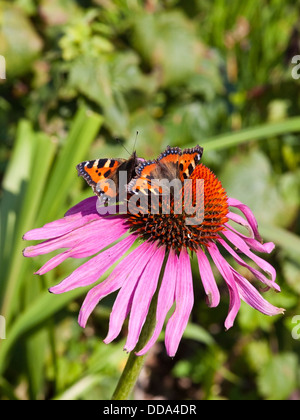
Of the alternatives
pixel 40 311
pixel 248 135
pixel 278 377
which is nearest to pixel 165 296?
pixel 40 311

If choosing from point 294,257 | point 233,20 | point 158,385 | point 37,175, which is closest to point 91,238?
point 37,175

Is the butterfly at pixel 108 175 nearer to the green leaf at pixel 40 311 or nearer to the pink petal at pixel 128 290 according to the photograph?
the pink petal at pixel 128 290

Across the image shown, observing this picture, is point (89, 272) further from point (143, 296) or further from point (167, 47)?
point (167, 47)

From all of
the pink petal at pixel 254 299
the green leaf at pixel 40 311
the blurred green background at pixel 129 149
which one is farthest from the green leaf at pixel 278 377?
the pink petal at pixel 254 299

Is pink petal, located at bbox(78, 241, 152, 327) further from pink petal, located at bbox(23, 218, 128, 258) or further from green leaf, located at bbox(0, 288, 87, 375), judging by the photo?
green leaf, located at bbox(0, 288, 87, 375)

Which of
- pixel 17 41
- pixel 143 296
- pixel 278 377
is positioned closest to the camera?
pixel 143 296

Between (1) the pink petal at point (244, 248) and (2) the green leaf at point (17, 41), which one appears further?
(2) the green leaf at point (17, 41)
